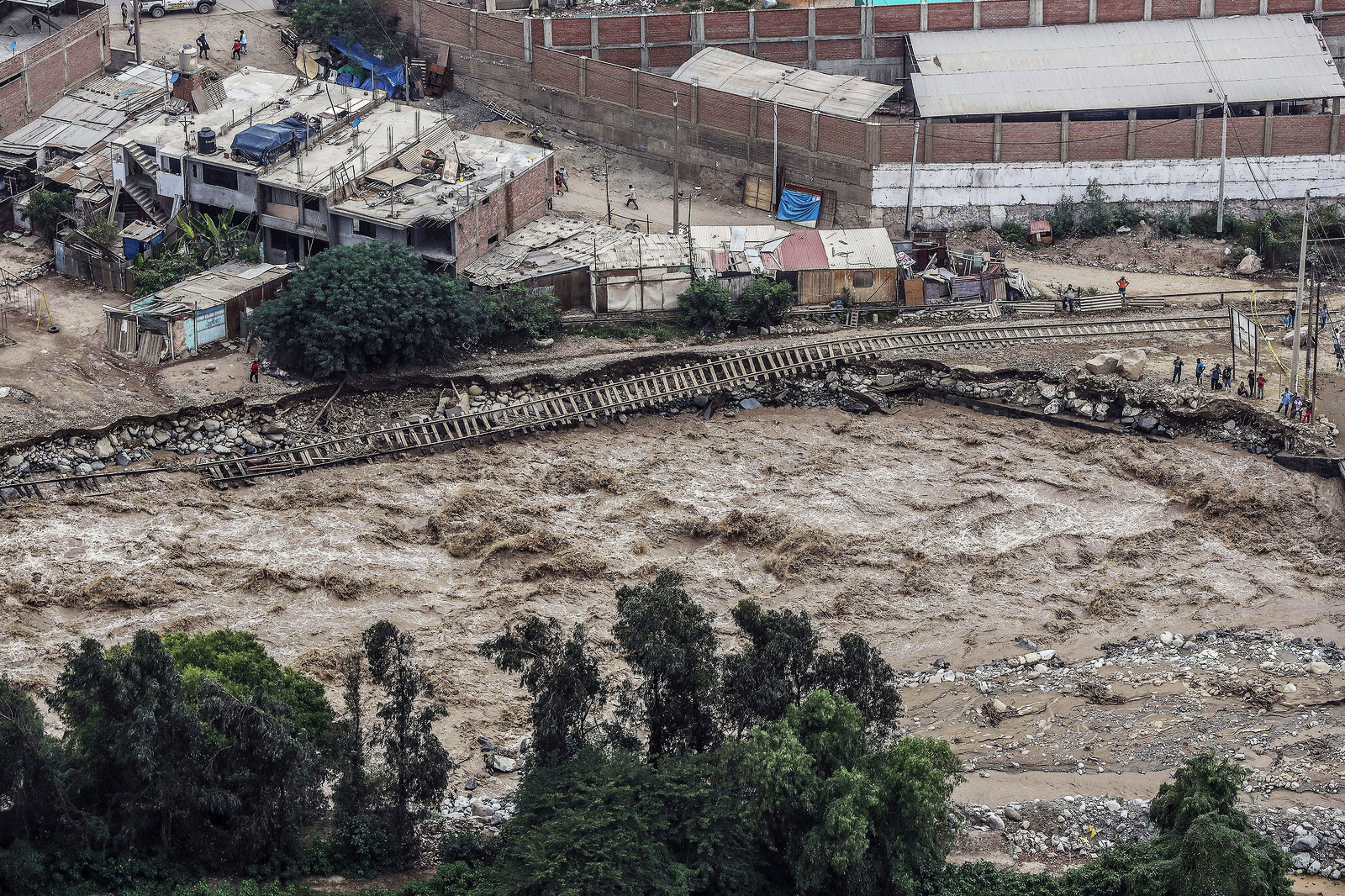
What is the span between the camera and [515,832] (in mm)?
44844

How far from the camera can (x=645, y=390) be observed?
6856 centimetres

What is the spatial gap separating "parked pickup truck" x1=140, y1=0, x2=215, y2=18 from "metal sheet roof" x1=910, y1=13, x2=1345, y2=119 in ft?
100

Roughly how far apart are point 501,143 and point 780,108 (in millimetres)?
11050

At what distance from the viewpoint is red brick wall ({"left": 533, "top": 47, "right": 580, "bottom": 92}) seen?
82188 mm

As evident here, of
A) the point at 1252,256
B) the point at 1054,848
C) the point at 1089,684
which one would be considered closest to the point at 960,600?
the point at 1089,684

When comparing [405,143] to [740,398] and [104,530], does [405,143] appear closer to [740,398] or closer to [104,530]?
[740,398]

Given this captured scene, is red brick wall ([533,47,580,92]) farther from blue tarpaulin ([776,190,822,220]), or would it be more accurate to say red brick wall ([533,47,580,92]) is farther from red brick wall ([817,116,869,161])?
red brick wall ([817,116,869,161])

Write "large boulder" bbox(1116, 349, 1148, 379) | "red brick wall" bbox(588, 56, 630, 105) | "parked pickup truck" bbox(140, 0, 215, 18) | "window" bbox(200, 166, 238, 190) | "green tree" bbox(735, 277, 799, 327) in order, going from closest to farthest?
"large boulder" bbox(1116, 349, 1148, 379) → "green tree" bbox(735, 277, 799, 327) → "window" bbox(200, 166, 238, 190) → "red brick wall" bbox(588, 56, 630, 105) → "parked pickup truck" bbox(140, 0, 215, 18)

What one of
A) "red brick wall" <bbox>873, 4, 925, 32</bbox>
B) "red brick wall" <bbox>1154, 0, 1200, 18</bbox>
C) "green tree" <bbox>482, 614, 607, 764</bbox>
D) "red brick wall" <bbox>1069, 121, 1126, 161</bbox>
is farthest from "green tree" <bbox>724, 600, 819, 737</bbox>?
"red brick wall" <bbox>1154, 0, 1200, 18</bbox>

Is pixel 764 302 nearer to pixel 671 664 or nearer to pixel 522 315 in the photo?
pixel 522 315

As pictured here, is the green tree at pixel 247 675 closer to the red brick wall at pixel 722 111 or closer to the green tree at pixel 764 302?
the green tree at pixel 764 302

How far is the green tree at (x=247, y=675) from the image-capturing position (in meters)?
46.6

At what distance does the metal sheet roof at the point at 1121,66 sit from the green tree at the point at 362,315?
22.2m

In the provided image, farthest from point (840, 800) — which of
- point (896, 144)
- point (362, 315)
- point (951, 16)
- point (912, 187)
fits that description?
point (951, 16)
